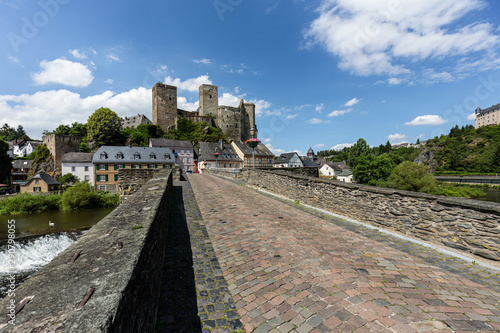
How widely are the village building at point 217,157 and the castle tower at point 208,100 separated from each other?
2425 cm

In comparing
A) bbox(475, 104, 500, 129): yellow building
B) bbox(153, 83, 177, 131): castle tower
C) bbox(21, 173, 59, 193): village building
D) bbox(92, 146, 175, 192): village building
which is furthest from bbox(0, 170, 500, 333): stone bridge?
bbox(475, 104, 500, 129): yellow building

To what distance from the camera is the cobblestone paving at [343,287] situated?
251cm

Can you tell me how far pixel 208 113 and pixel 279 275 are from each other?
7401 centimetres

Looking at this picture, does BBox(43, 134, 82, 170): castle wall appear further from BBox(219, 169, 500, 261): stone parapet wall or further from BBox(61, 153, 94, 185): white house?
BBox(219, 169, 500, 261): stone parapet wall

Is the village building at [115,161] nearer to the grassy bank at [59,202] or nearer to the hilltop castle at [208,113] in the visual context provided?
the grassy bank at [59,202]

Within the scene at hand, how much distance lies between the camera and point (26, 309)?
129 centimetres

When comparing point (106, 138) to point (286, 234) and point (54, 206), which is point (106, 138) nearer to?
point (54, 206)

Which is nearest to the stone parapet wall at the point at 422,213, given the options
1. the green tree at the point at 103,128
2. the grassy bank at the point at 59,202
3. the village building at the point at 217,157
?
the grassy bank at the point at 59,202

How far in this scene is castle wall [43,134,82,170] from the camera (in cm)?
4888

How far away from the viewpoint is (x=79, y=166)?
44719 millimetres

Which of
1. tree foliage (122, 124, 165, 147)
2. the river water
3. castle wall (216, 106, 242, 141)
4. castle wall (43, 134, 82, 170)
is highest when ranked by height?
castle wall (216, 106, 242, 141)

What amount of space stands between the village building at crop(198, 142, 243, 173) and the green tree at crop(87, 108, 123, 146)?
22848 mm

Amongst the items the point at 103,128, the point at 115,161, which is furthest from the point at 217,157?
the point at 103,128

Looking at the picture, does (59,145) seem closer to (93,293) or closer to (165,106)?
(165,106)
